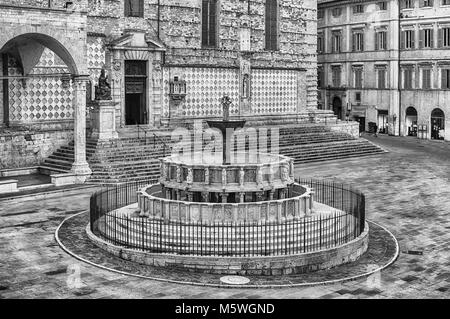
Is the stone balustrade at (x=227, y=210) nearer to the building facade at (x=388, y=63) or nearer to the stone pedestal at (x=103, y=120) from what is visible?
the stone pedestal at (x=103, y=120)

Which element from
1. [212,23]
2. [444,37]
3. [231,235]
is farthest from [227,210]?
[444,37]

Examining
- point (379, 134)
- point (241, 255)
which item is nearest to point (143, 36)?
point (241, 255)

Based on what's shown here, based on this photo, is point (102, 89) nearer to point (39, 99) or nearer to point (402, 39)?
point (39, 99)

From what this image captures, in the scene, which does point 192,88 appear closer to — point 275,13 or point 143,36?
point 143,36

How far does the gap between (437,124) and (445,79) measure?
A: 12.2ft

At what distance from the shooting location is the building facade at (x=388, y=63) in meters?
50.6

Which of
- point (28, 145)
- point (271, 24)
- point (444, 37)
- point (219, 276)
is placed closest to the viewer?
point (219, 276)

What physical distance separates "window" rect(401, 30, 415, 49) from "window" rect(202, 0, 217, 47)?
2056 cm

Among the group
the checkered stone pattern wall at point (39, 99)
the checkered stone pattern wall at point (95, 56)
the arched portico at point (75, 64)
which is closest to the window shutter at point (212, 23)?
the checkered stone pattern wall at point (95, 56)

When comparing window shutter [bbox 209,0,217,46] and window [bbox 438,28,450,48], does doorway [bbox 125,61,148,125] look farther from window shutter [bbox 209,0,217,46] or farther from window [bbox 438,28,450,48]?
window [bbox 438,28,450,48]

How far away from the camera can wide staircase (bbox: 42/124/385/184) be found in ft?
95.5

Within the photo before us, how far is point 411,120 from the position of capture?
→ 2112 inches

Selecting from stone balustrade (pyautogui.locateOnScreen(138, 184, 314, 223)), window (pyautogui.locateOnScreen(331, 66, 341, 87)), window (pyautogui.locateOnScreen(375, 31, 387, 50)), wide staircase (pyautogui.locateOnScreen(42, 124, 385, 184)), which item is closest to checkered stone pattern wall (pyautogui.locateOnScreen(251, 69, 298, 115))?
wide staircase (pyautogui.locateOnScreen(42, 124, 385, 184))

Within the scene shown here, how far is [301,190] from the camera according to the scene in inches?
800
